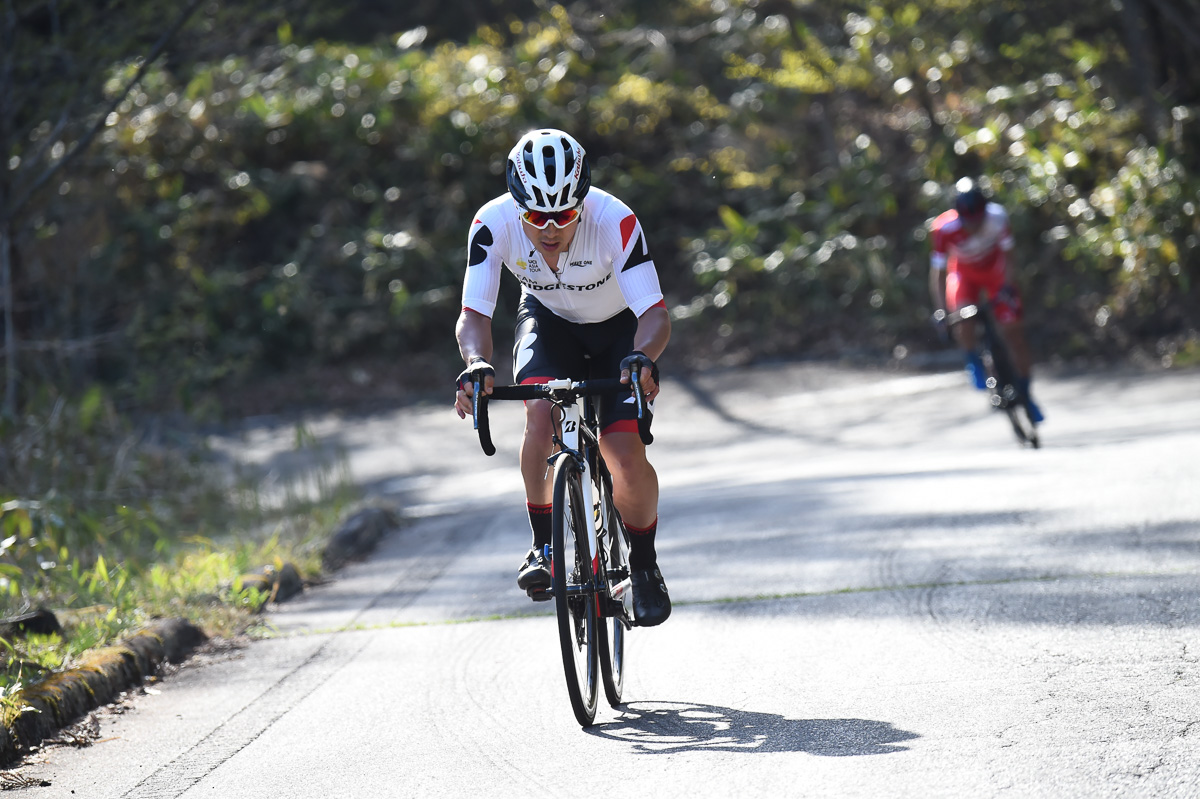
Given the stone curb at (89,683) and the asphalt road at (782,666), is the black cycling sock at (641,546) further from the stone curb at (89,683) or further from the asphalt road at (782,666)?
the stone curb at (89,683)

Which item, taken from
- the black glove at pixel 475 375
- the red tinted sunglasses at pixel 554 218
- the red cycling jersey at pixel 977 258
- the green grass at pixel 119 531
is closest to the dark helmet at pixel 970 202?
the red cycling jersey at pixel 977 258

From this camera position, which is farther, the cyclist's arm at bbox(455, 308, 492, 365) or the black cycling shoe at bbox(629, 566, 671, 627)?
the black cycling shoe at bbox(629, 566, 671, 627)

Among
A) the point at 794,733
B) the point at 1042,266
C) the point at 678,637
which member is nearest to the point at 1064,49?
the point at 1042,266

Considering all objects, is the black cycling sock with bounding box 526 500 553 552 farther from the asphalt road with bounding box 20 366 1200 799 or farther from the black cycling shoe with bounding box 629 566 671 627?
the asphalt road with bounding box 20 366 1200 799

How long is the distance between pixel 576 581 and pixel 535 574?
0.18m

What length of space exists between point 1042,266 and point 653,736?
51.1 feet

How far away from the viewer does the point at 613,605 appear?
16.3 feet

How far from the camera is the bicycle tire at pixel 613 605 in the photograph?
495 cm

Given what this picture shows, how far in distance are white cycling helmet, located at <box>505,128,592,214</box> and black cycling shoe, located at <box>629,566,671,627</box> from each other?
4.99 feet

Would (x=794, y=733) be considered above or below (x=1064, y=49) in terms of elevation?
below

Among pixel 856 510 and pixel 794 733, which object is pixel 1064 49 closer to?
pixel 856 510

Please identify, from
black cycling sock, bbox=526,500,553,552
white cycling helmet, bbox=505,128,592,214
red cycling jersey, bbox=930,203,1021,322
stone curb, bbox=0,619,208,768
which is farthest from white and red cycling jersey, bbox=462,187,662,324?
red cycling jersey, bbox=930,203,1021,322

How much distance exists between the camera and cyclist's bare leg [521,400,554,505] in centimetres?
508

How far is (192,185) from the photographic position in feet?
76.8
